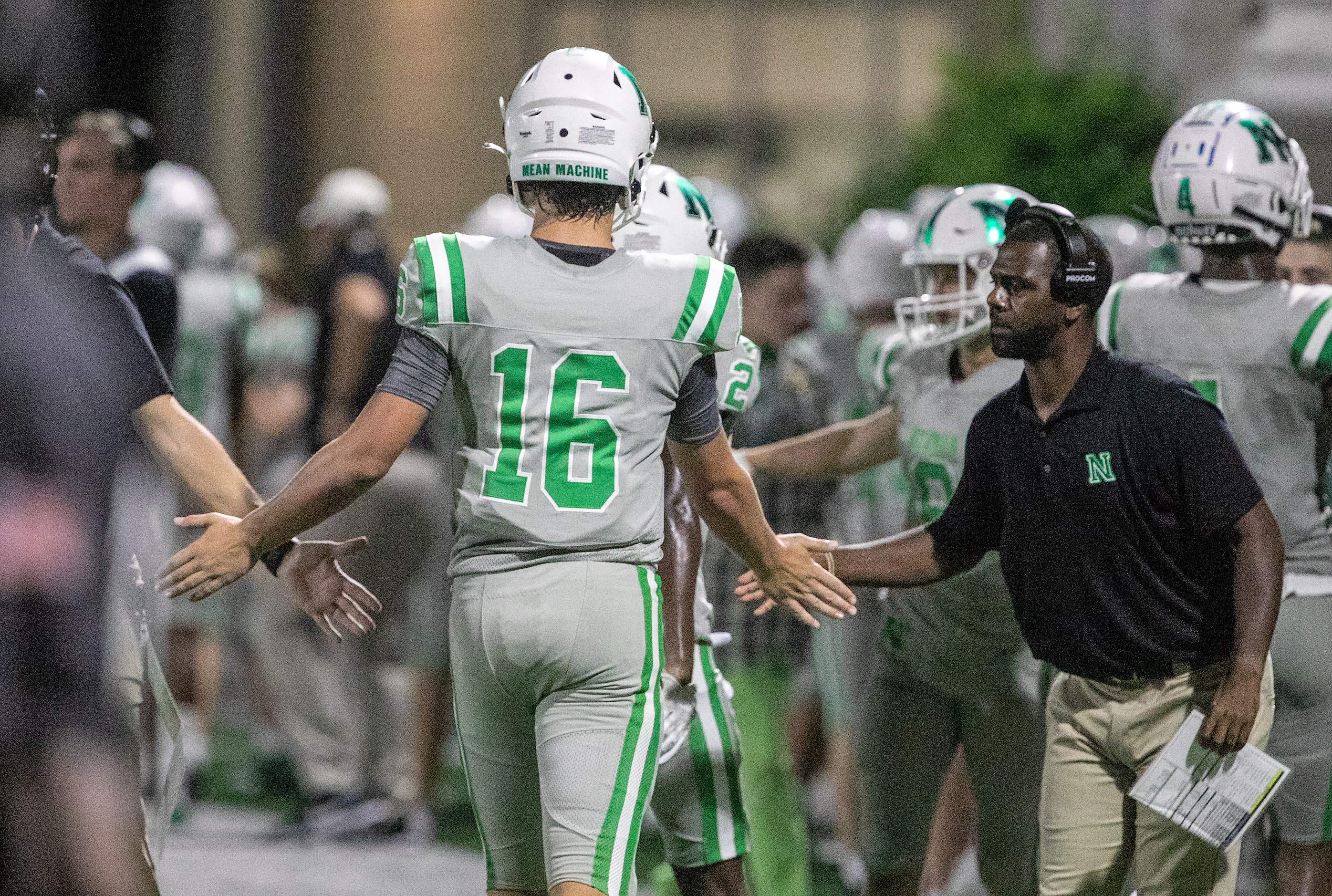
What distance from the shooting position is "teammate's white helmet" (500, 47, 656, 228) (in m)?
3.68

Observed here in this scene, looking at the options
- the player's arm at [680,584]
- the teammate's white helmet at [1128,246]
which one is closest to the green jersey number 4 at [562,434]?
the player's arm at [680,584]

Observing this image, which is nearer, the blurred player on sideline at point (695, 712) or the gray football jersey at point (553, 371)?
the gray football jersey at point (553, 371)

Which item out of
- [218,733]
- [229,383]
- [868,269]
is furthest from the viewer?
[218,733]

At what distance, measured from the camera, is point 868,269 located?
7148 mm

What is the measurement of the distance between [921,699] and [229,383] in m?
4.09

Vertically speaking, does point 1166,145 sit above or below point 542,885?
above

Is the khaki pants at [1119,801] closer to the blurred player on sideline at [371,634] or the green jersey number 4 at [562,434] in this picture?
the green jersey number 4 at [562,434]

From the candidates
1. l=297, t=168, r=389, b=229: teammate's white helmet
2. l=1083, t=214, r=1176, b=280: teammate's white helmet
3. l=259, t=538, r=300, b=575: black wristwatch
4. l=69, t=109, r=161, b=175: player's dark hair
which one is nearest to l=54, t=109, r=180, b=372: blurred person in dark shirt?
l=69, t=109, r=161, b=175: player's dark hair

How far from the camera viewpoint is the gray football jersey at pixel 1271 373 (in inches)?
178

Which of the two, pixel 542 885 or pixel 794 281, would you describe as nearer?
pixel 542 885

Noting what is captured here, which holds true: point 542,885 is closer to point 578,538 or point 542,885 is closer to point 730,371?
point 578,538

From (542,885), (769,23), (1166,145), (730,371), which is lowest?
(542,885)

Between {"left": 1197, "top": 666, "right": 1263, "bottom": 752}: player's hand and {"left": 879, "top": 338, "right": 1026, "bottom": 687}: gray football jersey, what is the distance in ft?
3.12

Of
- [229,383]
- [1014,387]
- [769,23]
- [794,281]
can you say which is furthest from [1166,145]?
[769,23]
